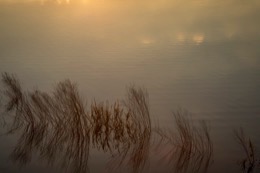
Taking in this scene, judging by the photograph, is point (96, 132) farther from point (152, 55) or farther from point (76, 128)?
point (152, 55)

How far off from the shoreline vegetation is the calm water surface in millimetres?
53

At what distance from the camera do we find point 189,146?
172cm

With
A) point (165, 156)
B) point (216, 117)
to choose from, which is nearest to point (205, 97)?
point (216, 117)

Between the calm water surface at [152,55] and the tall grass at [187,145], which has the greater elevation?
the calm water surface at [152,55]

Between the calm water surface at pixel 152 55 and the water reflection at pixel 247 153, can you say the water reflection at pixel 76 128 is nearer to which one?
the calm water surface at pixel 152 55

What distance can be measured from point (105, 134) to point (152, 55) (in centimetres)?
82

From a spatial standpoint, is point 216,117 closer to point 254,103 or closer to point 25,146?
point 254,103

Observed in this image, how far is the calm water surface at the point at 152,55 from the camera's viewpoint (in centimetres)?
190

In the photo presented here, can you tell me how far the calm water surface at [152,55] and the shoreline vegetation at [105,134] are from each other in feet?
0.17

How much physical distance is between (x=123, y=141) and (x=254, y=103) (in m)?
0.84

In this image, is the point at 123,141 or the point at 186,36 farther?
the point at 186,36

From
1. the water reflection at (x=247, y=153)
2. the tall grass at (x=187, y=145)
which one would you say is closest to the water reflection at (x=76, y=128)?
the tall grass at (x=187, y=145)

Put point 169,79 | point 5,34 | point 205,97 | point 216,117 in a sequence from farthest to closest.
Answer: point 5,34, point 169,79, point 205,97, point 216,117

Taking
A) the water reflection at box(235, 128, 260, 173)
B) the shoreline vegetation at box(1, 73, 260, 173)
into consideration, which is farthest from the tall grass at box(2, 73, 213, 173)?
the water reflection at box(235, 128, 260, 173)
